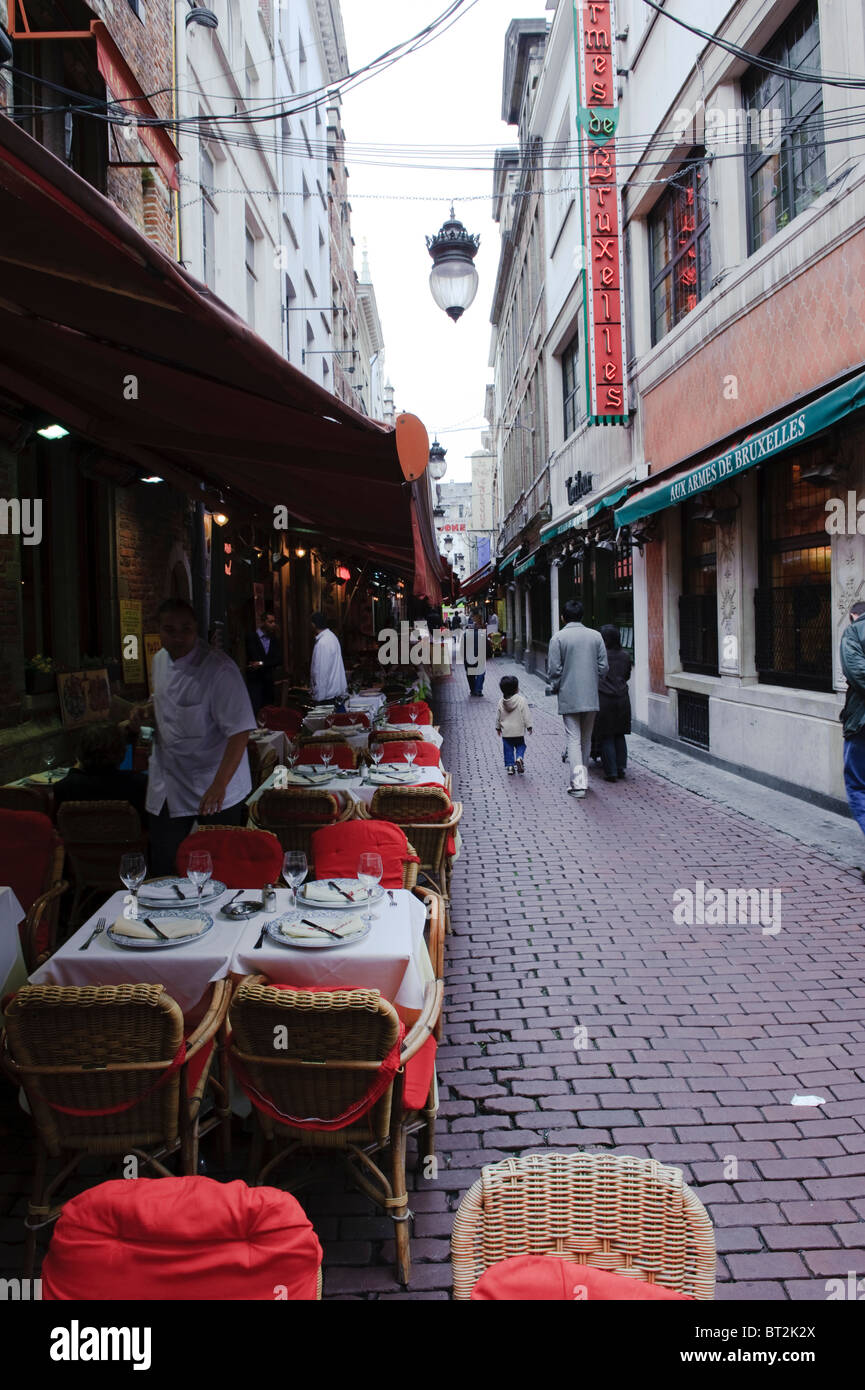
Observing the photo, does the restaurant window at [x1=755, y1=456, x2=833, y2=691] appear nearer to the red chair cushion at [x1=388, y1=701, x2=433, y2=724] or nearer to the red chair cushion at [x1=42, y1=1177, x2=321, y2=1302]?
the red chair cushion at [x1=388, y1=701, x2=433, y2=724]

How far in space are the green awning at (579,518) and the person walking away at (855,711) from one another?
7376 millimetres

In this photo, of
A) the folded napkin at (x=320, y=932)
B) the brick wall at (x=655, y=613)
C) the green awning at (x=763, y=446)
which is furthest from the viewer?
the brick wall at (x=655, y=613)

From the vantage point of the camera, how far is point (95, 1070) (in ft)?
8.84

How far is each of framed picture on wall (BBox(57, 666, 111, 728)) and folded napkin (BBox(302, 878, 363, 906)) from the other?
4.79 metres

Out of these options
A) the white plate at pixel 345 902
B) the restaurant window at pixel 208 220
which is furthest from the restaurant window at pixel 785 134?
the white plate at pixel 345 902

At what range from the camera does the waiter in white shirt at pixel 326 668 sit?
11.3 m

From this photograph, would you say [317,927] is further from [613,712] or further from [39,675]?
[613,712]

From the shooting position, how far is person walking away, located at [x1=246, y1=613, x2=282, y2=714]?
1241cm

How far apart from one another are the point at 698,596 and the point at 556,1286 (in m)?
11.4

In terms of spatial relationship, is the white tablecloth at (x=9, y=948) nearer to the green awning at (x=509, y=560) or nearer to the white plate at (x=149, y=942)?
the white plate at (x=149, y=942)

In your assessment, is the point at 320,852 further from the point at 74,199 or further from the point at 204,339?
the point at 74,199

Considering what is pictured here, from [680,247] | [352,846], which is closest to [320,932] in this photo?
[352,846]

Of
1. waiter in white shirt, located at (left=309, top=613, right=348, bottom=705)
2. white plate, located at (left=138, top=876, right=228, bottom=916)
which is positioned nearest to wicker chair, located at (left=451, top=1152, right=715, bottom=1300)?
white plate, located at (left=138, top=876, right=228, bottom=916)
